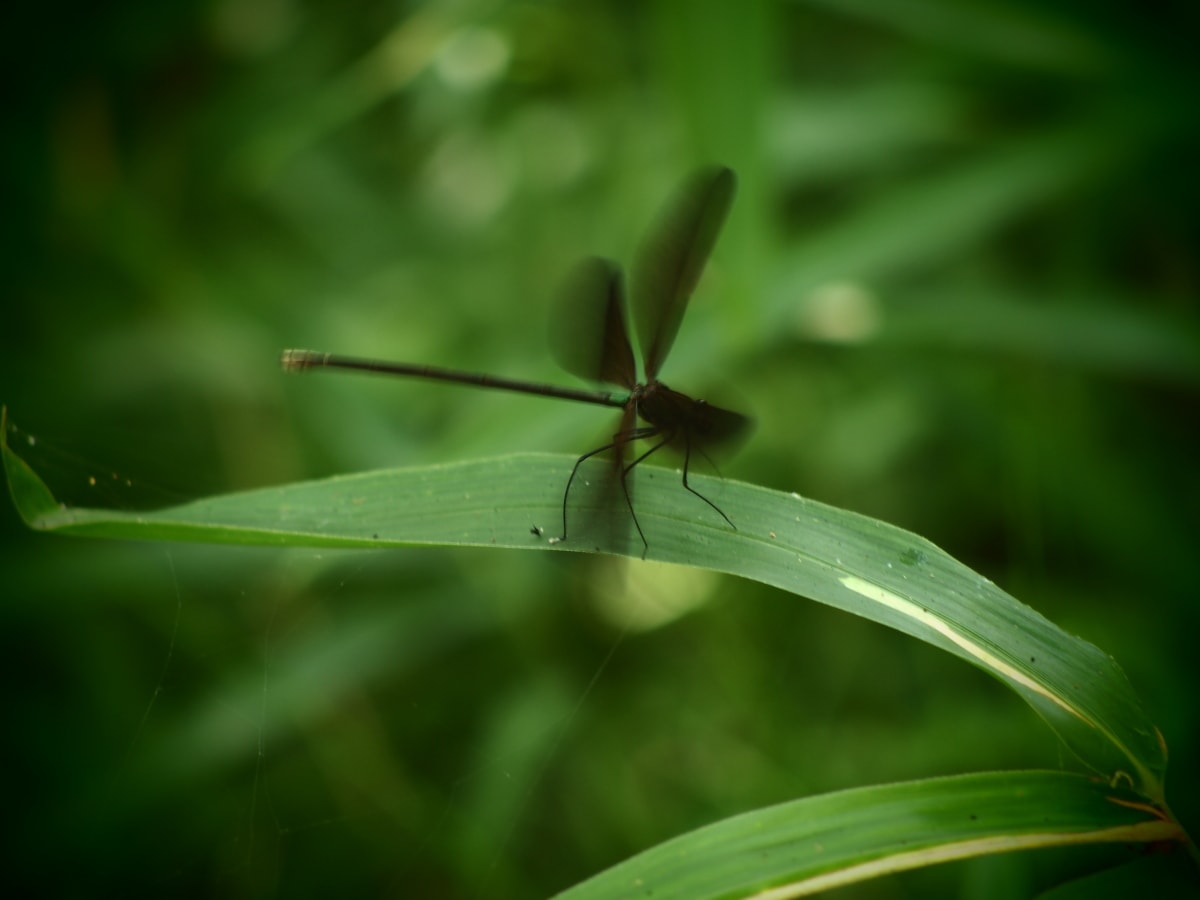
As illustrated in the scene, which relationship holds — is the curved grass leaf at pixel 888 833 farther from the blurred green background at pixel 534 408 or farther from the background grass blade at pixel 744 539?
the blurred green background at pixel 534 408

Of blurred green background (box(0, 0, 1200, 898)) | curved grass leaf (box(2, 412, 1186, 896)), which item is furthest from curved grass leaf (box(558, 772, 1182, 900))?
blurred green background (box(0, 0, 1200, 898))

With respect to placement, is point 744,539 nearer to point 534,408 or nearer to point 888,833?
point 888,833

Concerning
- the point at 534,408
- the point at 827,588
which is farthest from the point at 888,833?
the point at 534,408

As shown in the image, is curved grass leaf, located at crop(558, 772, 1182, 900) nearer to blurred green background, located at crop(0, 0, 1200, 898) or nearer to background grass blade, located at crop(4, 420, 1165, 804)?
background grass blade, located at crop(4, 420, 1165, 804)

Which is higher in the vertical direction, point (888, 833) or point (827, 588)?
point (827, 588)

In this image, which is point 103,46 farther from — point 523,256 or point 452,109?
point 523,256

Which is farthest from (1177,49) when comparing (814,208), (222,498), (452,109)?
(222,498)
